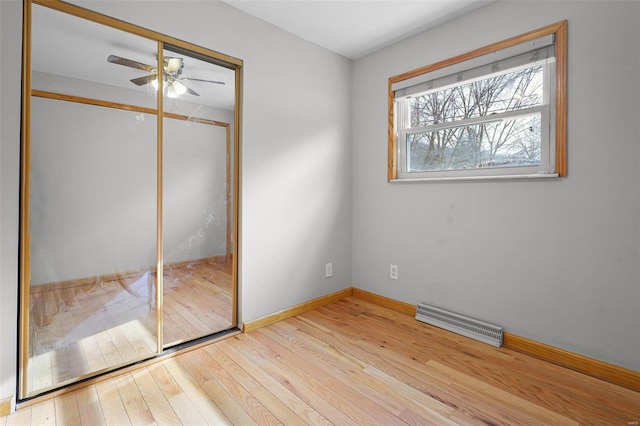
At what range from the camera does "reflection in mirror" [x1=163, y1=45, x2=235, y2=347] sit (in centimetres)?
217

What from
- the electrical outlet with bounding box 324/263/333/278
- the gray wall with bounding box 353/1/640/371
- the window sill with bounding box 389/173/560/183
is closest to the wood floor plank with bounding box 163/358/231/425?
the electrical outlet with bounding box 324/263/333/278

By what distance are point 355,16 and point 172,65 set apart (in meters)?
1.43

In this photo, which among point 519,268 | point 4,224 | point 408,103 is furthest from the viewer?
point 408,103

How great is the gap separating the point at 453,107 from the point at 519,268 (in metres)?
1.37

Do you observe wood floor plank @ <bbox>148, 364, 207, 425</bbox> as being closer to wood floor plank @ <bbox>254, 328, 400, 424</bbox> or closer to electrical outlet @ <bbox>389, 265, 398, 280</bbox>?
wood floor plank @ <bbox>254, 328, 400, 424</bbox>

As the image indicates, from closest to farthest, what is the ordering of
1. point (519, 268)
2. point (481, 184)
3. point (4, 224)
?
point (4, 224) → point (519, 268) → point (481, 184)

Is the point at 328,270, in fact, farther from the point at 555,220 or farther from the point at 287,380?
the point at 555,220

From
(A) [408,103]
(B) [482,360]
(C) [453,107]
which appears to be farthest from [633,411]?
(A) [408,103]

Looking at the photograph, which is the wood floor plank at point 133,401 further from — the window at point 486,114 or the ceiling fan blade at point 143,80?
the window at point 486,114

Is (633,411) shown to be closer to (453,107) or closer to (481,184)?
(481,184)

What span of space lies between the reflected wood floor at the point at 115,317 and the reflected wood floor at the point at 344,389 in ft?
0.48

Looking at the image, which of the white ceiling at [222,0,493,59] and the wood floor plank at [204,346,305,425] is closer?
the wood floor plank at [204,346,305,425]

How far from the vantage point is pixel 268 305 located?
2.67 metres

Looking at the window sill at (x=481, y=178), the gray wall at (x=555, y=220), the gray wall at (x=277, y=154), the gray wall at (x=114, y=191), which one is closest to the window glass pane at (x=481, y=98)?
the gray wall at (x=555, y=220)
